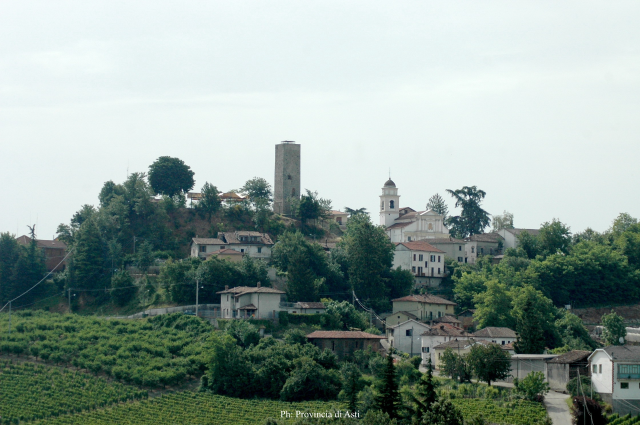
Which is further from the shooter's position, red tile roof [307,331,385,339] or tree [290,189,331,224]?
tree [290,189,331,224]

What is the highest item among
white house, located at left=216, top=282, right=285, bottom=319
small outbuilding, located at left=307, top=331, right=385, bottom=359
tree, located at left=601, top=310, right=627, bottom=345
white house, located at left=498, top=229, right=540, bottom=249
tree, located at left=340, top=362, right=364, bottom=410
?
white house, located at left=498, top=229, right=540, bottom=249

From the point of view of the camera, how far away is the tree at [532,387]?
179 feet

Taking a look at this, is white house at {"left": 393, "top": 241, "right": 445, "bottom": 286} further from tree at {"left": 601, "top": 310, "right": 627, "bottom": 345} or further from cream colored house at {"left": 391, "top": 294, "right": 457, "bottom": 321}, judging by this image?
tree at {"left": 601, "top": 310, "right": 627, "bottom": 345}

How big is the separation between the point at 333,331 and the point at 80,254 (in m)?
23.9

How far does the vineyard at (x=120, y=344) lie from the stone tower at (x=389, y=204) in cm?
3182

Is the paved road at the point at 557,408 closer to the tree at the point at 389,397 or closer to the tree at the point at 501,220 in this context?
the tree at the point at 389,397

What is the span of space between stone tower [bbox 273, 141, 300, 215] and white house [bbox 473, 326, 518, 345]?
3507 cm

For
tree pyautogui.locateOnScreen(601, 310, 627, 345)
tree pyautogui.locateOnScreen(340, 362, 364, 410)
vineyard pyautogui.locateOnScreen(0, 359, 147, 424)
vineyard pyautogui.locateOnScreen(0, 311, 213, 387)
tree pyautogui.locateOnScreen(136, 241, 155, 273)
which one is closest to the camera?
tree pyautogui.locateOnScreen(340, 362, 364, 410)

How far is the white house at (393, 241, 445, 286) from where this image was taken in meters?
82.6

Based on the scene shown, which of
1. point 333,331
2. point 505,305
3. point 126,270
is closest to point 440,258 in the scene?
point 505,305

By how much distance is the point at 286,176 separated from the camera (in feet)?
323

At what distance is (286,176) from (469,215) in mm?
18254

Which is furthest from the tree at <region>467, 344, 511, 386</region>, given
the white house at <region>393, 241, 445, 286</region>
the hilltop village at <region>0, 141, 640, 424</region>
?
the white house at <region>393, 241, 445, 286</region>

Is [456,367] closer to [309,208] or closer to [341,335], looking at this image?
[341,335]
